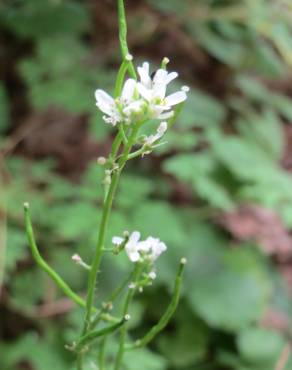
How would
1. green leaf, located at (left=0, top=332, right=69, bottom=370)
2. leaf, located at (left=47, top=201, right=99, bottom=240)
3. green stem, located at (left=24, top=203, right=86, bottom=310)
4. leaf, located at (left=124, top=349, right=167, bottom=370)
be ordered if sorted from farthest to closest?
leaf, located at (left=47, top=201, right=99, bottom=240), green leaf, located at (left=0, top=332, right=69, bottom=370), leaf, located at (left=124, top=349, right=167, bottom=370), green stem, located at (left=24, top=203, right=86, bottom=310)

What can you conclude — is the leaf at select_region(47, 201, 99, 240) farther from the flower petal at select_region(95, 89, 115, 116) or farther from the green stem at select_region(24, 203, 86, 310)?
the flower petal at select_region(95, 89, 115, 116)

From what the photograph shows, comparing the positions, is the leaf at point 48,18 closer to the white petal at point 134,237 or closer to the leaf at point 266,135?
the leaf at point 266,135

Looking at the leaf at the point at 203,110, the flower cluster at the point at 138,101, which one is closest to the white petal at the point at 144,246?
the flower cluster at the point at 138,101

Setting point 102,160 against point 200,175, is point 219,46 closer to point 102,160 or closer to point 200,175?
point 200,175

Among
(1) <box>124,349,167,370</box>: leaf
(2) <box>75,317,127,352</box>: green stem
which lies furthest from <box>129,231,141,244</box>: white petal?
(1) <box>124,349,167,370</box>: leaf

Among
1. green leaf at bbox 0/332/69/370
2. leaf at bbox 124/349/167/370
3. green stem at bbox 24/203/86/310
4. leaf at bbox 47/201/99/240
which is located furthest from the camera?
leaf at bbox 47/201/99/240

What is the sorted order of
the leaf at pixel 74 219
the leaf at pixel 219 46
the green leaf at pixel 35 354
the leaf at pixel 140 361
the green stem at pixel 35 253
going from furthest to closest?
1. the leaf at pixel 219 46
2. the leaf at pixel 74 219
3. the green leaf at pixel 35 354
4. the leaf at pixel 140 361
5. the green stem at pixel 35 253

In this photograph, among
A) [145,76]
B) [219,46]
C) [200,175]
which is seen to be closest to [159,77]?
[145,76]
